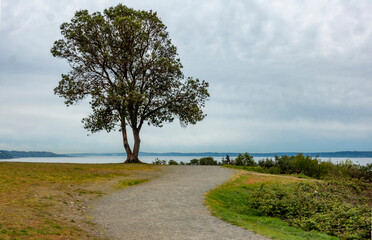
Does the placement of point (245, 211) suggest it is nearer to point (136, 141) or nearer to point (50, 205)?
point (50, 205)

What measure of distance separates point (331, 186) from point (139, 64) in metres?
22.5

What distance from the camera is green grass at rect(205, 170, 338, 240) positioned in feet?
31.9

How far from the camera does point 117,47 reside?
32.0 meters

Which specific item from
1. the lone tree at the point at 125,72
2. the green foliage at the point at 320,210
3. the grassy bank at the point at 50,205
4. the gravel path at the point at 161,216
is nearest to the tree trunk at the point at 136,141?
the lone tree at the point at 125,72

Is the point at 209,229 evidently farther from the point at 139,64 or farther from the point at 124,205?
the point at 139,64

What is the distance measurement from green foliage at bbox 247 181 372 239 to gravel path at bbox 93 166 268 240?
3.30 m

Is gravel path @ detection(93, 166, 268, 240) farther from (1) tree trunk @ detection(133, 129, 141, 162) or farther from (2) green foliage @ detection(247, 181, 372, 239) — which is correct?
(1) tree trunk @ detection(133, 129, 141, 162)

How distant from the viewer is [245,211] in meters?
13.6

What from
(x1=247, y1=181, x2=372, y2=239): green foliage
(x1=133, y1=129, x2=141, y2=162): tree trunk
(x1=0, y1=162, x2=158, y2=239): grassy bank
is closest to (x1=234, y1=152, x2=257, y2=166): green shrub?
(x1=133, y1=129, x2=141, y2=162): tree trunk

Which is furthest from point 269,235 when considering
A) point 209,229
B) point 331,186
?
point 331,186

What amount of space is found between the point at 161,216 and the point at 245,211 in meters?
4.87

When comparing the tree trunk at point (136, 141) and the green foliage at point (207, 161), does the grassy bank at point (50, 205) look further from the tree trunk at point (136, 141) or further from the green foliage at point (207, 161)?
the green foliage at point (207, 161)

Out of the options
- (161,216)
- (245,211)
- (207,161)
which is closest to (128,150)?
(207,161)

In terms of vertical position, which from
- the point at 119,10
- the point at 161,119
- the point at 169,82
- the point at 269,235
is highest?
the point at 119,10
